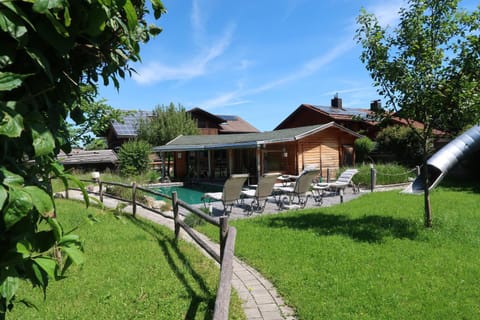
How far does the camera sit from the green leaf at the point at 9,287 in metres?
0.93

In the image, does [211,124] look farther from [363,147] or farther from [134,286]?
[134,286]

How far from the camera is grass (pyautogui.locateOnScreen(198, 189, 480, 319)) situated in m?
3.92

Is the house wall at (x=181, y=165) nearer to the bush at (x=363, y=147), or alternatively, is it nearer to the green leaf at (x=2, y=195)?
the bush at (x=363, y=147)

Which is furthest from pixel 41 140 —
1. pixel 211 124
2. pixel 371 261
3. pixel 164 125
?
pixel 211 124

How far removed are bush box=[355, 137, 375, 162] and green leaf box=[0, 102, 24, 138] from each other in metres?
23.8

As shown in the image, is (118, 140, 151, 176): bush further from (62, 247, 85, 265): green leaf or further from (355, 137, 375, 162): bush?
(62, 247, 85, 265): green leaf

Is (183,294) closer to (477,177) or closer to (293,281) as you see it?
(293,281)

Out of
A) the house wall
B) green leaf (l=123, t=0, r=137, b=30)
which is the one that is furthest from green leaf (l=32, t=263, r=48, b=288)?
the house wall

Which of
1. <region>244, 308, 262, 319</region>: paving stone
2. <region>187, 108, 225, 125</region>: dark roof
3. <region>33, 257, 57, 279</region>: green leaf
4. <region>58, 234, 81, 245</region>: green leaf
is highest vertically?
<region>187, 108, 225, 125</region>: dark roof

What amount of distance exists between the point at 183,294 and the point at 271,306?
1.16m

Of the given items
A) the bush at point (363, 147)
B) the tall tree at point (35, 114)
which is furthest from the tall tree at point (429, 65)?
the bush at point (363, 147)

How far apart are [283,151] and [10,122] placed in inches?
761

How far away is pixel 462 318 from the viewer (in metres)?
3.61

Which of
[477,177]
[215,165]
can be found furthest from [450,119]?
[215,165]
